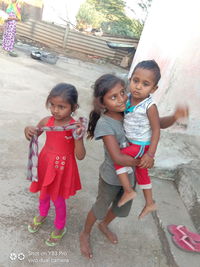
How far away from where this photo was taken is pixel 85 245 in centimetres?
192

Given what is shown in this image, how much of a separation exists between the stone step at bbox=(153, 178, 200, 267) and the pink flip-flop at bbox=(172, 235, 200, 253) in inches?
1.1

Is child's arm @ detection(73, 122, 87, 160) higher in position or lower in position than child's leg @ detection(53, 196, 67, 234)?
higher

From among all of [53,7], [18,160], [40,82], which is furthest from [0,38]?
[18,160]

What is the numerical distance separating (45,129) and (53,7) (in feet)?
44.3

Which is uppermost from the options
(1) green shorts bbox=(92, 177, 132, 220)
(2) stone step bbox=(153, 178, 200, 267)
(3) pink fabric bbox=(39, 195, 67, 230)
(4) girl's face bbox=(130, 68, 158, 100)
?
(4) girl's face bbox=(130, 68, 158, 100)

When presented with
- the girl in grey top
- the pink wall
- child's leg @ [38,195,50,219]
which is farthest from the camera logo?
the pink wall

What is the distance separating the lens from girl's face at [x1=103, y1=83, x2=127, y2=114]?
4.85 ft

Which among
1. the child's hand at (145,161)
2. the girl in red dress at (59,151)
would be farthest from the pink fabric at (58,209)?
the child's hand at (145,161)

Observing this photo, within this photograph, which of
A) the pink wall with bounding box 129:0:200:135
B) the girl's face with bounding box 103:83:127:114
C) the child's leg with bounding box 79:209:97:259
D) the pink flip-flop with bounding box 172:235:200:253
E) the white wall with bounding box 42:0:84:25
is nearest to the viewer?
the girl's face with bounding box 103:83:127:114

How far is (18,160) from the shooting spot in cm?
275

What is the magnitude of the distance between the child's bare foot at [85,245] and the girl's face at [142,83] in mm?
1161

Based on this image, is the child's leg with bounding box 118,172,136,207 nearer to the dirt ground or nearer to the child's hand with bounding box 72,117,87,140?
the child's hand with bounding box 72,117,87,140

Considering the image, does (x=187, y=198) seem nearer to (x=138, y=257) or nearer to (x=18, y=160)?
(x=138, y=257)

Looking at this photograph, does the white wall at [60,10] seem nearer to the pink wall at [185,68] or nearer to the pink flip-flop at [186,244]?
the pink wall at [185,68]
